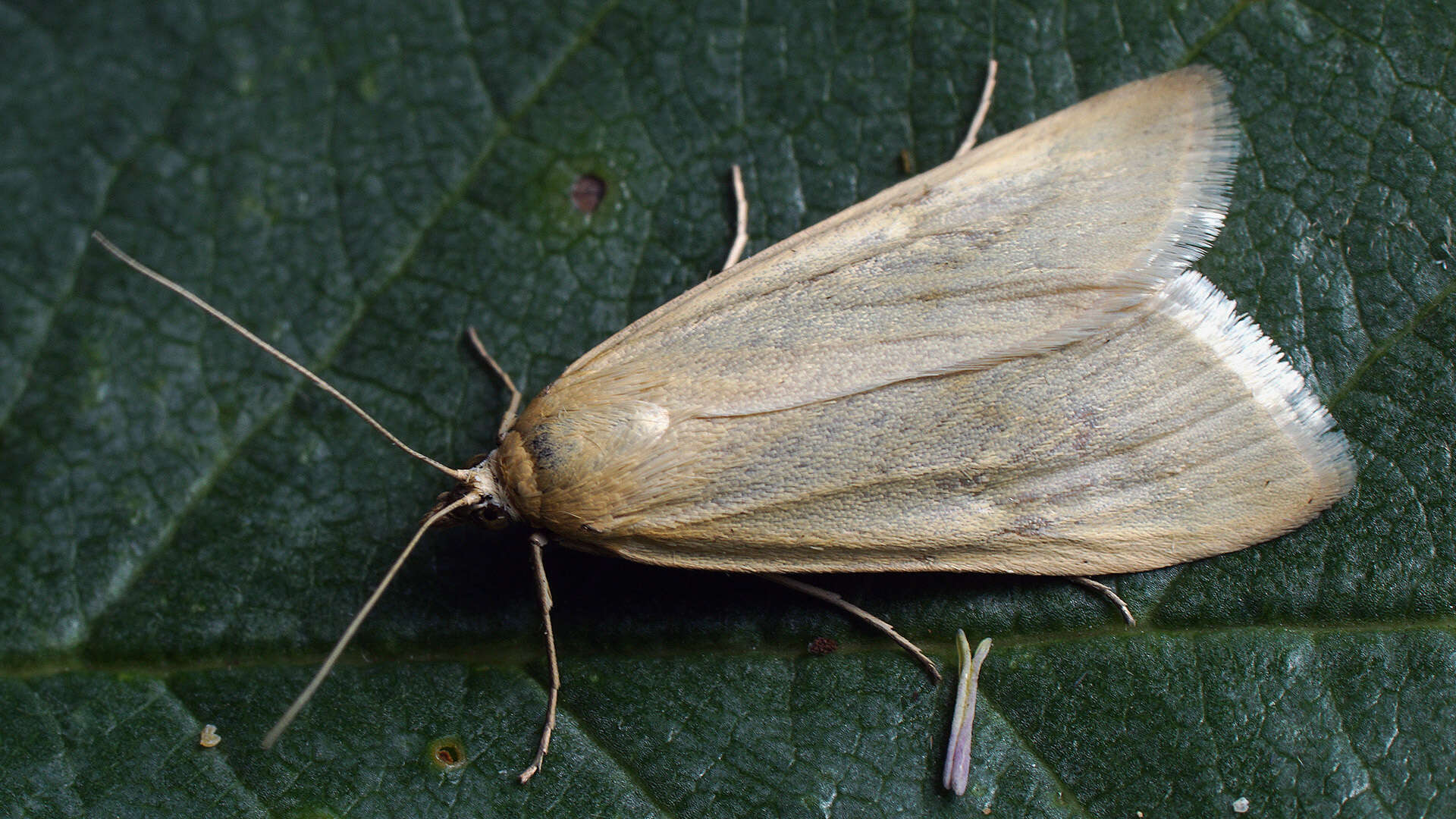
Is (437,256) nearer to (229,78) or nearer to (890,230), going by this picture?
(229,78)

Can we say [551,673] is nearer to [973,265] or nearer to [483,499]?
[483,499]

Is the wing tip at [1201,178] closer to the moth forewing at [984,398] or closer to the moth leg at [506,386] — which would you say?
the moth forewing at [984,398]

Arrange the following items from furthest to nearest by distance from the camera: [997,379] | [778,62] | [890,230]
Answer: [778,62] < [890,230] < [997,379]

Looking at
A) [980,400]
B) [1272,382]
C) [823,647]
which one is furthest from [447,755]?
[1272,382]

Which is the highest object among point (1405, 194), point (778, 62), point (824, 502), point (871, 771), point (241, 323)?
point (1405, 194)

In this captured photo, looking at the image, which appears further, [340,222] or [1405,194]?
[340,222]

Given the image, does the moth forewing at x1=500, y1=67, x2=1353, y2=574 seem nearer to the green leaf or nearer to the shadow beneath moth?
the shadow beneath moth

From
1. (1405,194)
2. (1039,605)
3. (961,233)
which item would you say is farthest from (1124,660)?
(1405,194)
